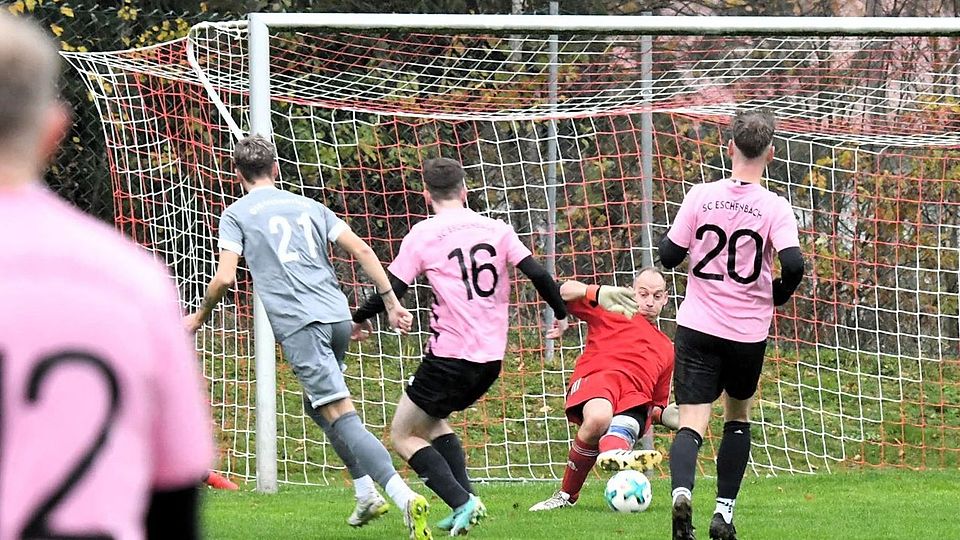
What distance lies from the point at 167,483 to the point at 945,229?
1037 cm

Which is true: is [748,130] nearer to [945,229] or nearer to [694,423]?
[694,423]

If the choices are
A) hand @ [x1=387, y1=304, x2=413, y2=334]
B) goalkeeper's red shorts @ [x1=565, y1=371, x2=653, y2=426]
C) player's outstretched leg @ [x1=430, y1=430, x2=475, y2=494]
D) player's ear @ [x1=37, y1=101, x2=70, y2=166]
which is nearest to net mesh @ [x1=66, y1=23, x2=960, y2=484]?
goalkeeper's red shorts @ [x1=565, y1=371, x2=653, y2=426]

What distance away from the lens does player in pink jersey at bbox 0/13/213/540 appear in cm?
160

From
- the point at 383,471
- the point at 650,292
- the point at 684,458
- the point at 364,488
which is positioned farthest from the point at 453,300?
the point at 650,292

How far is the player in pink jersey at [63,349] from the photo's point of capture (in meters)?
1.60

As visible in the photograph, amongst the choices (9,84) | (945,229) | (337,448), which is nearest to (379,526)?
(337,448)

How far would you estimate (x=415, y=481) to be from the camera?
9164mm

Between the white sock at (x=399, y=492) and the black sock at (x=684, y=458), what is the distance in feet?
3.12

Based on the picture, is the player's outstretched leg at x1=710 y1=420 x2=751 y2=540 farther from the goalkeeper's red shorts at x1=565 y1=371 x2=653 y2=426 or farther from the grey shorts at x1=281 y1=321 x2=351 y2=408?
the grey shorts at x1=281 y1=321 x2=351 y2=408

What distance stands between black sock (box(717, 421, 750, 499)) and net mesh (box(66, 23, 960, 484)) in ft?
12.4

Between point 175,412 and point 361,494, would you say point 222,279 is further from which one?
point 175,412

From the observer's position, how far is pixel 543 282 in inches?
250

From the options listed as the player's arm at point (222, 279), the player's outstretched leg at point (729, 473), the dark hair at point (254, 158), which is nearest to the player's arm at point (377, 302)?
the player's arm at point (222, 279)

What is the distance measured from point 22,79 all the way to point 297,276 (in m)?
4.65
